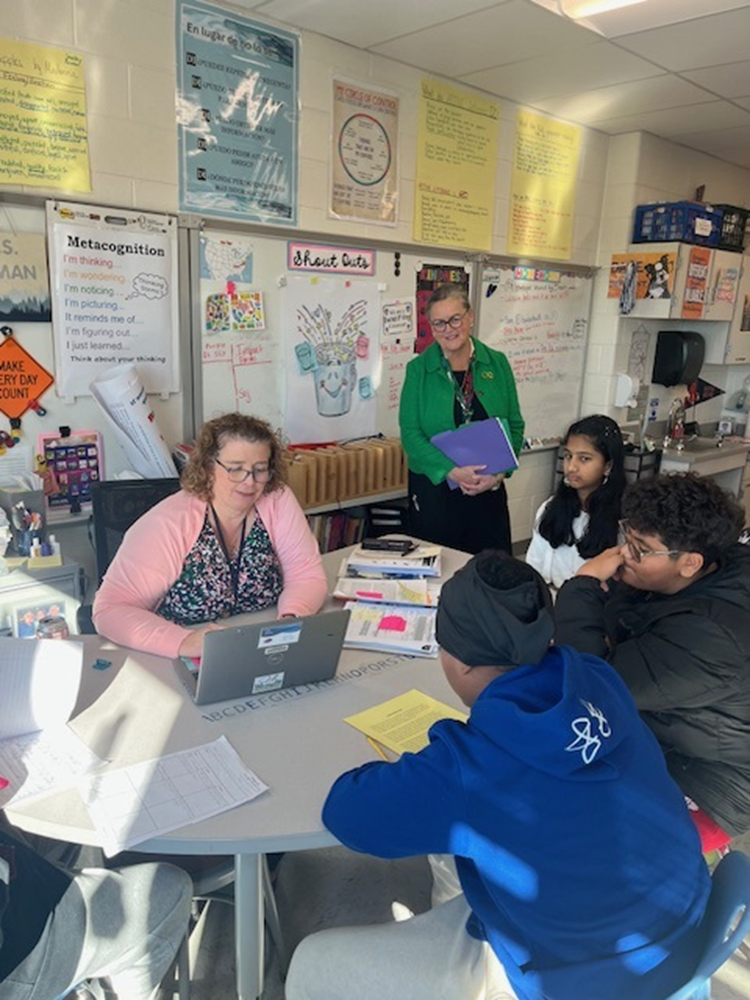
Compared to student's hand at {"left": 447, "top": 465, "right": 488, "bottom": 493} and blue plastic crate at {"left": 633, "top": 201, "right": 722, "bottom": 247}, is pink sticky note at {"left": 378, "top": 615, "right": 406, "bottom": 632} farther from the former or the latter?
blue plastic crate at {"left": 633, "top": 201, "right": 722, "bottom": 247}

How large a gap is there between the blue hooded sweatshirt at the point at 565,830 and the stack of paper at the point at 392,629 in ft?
2.39

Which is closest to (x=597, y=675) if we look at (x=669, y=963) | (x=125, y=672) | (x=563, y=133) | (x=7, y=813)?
(x=669, y=963)

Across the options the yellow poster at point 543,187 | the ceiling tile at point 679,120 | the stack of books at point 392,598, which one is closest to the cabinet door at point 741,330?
the ceiling tile at point 679,120

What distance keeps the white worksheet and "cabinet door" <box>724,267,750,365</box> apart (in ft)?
16.0

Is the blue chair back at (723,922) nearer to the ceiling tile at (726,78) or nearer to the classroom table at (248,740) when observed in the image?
the classroom table at (248,740)

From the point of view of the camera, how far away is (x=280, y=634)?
1.44 metres

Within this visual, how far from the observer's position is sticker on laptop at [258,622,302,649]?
55.7 inches

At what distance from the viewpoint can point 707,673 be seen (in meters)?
1.40

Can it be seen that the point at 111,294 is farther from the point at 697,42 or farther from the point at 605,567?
the point at 697,42

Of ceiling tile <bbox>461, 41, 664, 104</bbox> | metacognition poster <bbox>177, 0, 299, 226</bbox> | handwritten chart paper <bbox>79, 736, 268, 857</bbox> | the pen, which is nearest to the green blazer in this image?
metacognition poster <bbox>177, 0, 299, 226</bbox>

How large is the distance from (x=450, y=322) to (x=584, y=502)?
0.88 metres

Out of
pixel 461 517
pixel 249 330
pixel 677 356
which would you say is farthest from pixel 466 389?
pixel 677 356

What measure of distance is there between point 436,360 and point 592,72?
1.61 metres

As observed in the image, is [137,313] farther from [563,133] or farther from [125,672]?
[563,133]
